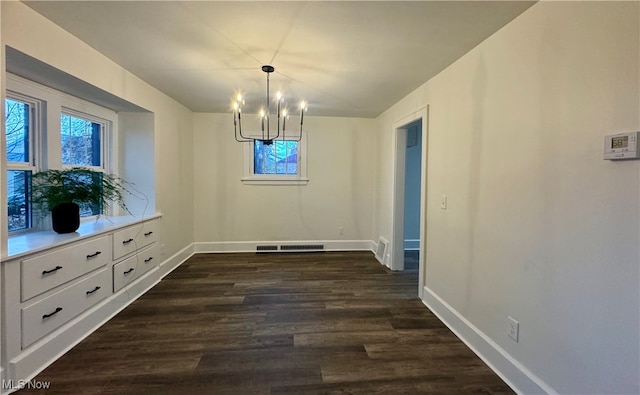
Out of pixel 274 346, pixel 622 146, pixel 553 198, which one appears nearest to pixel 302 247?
pixel 274 346

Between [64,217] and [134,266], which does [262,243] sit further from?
[64,217]

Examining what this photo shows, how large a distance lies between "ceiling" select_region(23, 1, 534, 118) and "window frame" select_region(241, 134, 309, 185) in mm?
1778

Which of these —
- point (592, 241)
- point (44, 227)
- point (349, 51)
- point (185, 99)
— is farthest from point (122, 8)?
point (592, 241)

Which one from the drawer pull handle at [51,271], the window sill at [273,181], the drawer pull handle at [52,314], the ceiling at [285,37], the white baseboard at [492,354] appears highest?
the ceiling at [285,37]

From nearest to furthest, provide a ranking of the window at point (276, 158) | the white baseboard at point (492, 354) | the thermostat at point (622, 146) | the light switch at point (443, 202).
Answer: the thermostat at point (622, 146)
the white baseboard at point (492, 354)
the light switch at point (443, 202)
the window at point (276, 158)

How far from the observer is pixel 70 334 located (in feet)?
7.23

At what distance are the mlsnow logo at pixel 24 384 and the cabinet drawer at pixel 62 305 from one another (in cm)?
20

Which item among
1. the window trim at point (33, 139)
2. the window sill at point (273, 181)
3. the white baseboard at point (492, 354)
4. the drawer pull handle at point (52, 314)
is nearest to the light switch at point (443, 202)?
the white baseboard at point (492, 354)

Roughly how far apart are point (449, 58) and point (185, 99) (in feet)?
10.8

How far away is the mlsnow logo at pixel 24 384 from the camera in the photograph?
1731mm

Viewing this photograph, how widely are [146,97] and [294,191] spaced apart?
259cm

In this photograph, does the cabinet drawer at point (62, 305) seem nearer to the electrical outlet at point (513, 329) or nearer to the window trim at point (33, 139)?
the window trim at point (33, 139)

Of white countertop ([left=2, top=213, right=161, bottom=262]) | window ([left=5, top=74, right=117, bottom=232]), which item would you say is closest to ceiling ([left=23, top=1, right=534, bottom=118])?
window ([left=5, top=74, right=117, bottom=232])

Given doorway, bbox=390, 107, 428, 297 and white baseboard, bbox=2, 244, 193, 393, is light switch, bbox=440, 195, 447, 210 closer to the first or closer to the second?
doorway, bbox=390, 107, 428, 297
